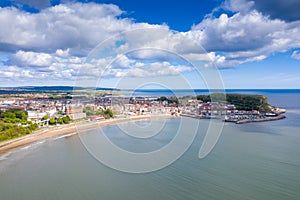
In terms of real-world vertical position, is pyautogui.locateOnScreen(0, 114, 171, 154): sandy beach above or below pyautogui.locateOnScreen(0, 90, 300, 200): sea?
below

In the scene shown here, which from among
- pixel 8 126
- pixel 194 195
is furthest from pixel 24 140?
pixel 194 195

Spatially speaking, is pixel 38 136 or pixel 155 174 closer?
pixel 155 174

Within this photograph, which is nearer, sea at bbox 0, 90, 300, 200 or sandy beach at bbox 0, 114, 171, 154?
sea at bbox 0, 90, 300, 200

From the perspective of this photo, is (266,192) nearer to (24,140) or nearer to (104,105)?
(24,140)

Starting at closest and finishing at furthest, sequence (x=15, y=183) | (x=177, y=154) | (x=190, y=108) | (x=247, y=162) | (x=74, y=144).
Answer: (x=15, y=183) → (x=247, y=162) → (x=177, y=154) → (x=74, y=144) → (x=190, y=108)

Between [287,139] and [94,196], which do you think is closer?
[94,196]

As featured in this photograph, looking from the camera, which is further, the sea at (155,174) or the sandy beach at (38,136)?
the sandy beach at (38,136)

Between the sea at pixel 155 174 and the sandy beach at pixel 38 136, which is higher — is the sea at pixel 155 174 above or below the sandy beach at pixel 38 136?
above

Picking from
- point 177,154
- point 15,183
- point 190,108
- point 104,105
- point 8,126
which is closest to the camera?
point 15,183

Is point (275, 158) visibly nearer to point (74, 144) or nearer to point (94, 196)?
point (94, 196)

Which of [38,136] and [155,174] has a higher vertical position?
[155,174]
